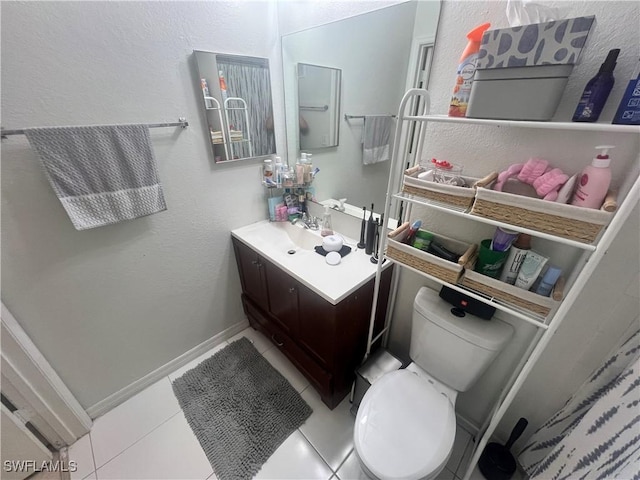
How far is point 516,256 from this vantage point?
0.80 metres

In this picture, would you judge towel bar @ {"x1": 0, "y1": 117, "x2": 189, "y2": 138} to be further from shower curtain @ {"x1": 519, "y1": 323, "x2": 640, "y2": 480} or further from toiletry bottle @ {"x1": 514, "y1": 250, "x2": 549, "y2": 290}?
shower curtain @ {"x1": 519, "y1": 323, "x2": 640, "y2": 480}

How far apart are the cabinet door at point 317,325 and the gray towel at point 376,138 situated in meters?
0.72

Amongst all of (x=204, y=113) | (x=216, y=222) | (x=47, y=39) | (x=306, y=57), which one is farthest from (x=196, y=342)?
(x=306, y=57)

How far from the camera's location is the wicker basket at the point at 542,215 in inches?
22.9

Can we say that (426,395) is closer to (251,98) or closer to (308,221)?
(308,221)

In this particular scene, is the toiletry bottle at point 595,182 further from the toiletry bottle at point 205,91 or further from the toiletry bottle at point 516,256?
the toiletry bottle at point 205,91

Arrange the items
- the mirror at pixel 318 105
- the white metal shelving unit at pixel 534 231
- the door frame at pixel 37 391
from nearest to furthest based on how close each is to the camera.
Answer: the white metal shelving unit at pixel 534 231 → the door frame at pixel 37 391 → the mirror at pixel 318 105

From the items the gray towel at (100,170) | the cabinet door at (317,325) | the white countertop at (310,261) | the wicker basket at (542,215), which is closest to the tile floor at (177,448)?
the cabinet door at (317,325)

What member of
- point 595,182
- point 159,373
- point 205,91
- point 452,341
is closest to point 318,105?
point 205,91

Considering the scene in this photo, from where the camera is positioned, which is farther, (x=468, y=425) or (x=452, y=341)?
(x=468, y=425)

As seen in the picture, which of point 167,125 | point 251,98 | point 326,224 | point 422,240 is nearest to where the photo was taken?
point 422,240

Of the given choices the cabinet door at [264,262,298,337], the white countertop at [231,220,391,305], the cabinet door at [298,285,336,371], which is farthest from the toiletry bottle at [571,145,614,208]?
the cabinet door at [264,262,298,337]

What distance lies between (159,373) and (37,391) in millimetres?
539

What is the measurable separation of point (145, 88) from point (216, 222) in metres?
0.69
